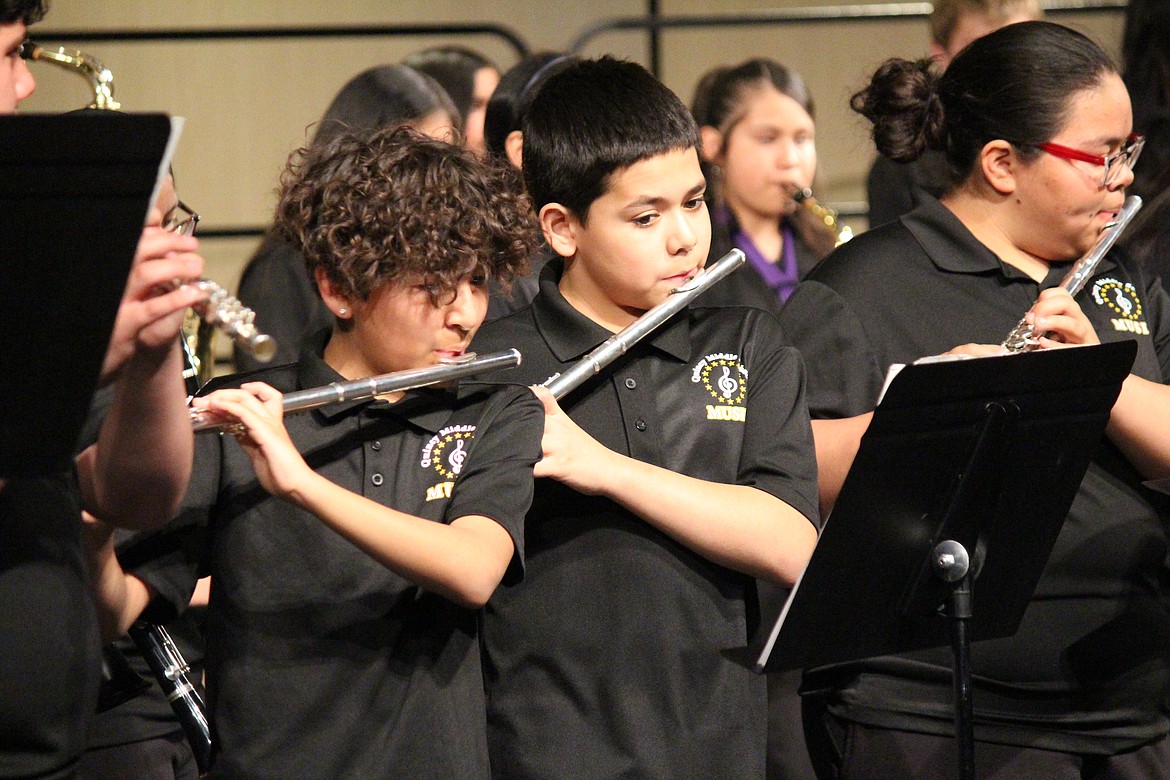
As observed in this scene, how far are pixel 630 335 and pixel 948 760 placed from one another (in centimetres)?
74

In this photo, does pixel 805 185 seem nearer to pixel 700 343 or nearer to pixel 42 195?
pixel 700 343

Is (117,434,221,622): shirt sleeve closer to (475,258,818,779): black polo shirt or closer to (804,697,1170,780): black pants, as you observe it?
(475,258,818,779): black polo shirt

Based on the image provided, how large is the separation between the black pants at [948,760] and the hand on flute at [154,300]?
3.73 feet

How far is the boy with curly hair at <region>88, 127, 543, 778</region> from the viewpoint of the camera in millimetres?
1543

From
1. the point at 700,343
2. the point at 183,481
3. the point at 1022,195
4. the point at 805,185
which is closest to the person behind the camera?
the point at 183,481

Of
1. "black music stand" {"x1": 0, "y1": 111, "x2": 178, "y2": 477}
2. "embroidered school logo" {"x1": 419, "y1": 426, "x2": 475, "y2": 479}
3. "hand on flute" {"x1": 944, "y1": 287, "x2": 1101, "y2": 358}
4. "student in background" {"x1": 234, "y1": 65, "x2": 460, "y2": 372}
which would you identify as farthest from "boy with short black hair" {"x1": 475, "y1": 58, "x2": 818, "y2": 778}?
"student in background" {"x1": 234, "y1": 65, "x2": 460, "y2": 372}

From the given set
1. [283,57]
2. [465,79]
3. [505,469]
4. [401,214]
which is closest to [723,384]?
[505,469]

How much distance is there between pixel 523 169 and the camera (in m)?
2.01

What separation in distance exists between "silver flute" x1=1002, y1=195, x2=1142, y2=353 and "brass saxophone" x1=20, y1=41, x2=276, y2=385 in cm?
101

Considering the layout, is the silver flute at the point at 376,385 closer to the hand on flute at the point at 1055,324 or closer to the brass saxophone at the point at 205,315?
the brass saxophone at the point at 205,315

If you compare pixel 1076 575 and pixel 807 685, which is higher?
pixel 1076 575

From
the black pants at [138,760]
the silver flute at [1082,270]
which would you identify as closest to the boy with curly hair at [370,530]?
the black pants at [138,760]

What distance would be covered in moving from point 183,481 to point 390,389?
0.25 meters

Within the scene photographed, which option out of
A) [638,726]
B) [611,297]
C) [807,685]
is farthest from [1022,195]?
[638,726]
